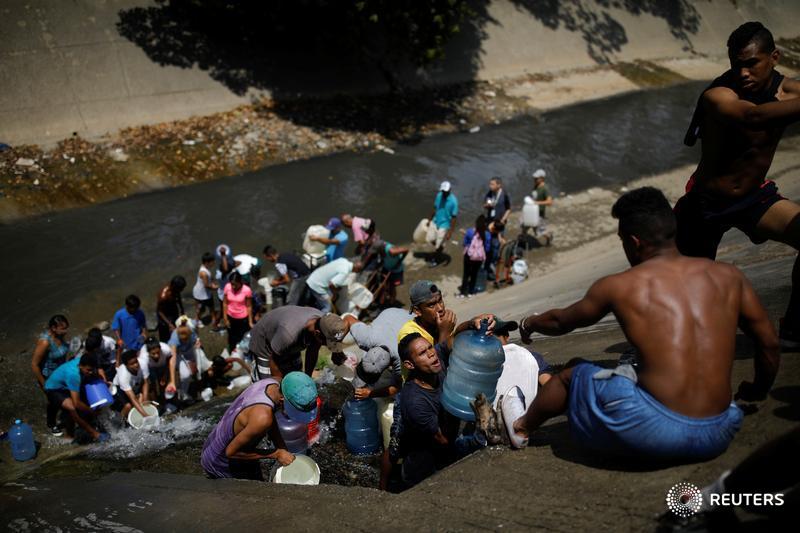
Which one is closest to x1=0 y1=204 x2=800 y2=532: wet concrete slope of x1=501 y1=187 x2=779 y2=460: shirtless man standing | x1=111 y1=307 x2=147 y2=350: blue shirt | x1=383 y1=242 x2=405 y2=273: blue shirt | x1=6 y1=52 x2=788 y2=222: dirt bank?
x1=501 y1=187 x2=779 y2=460: shirtless man standing

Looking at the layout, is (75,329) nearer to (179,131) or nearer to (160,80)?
(179,131)

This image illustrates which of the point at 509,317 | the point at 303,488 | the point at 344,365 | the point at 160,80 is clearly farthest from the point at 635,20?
the point at 303,488

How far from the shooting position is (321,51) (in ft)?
67.9

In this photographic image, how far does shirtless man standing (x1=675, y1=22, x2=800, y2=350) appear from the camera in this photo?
3.97 metres

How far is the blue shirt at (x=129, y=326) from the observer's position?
8781 millimetres

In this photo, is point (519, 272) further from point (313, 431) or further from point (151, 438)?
point (151, 438)

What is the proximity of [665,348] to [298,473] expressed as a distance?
314 centimetres

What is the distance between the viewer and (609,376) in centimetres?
327

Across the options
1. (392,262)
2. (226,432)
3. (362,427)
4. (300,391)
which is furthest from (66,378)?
(392,262)

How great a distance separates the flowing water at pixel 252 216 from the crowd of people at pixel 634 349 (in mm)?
993

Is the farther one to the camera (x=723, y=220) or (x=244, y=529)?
(x=723, y=220)

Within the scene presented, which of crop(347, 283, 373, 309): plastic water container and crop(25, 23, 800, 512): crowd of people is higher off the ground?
crop(25, 23, 800, 512): crowd of people

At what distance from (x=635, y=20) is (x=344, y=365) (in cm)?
2768

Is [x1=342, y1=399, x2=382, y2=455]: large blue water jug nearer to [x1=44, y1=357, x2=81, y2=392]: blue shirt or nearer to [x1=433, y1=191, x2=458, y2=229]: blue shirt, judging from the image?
[x1=44, y1=357, x2=81, y2=392]: blue shirt
